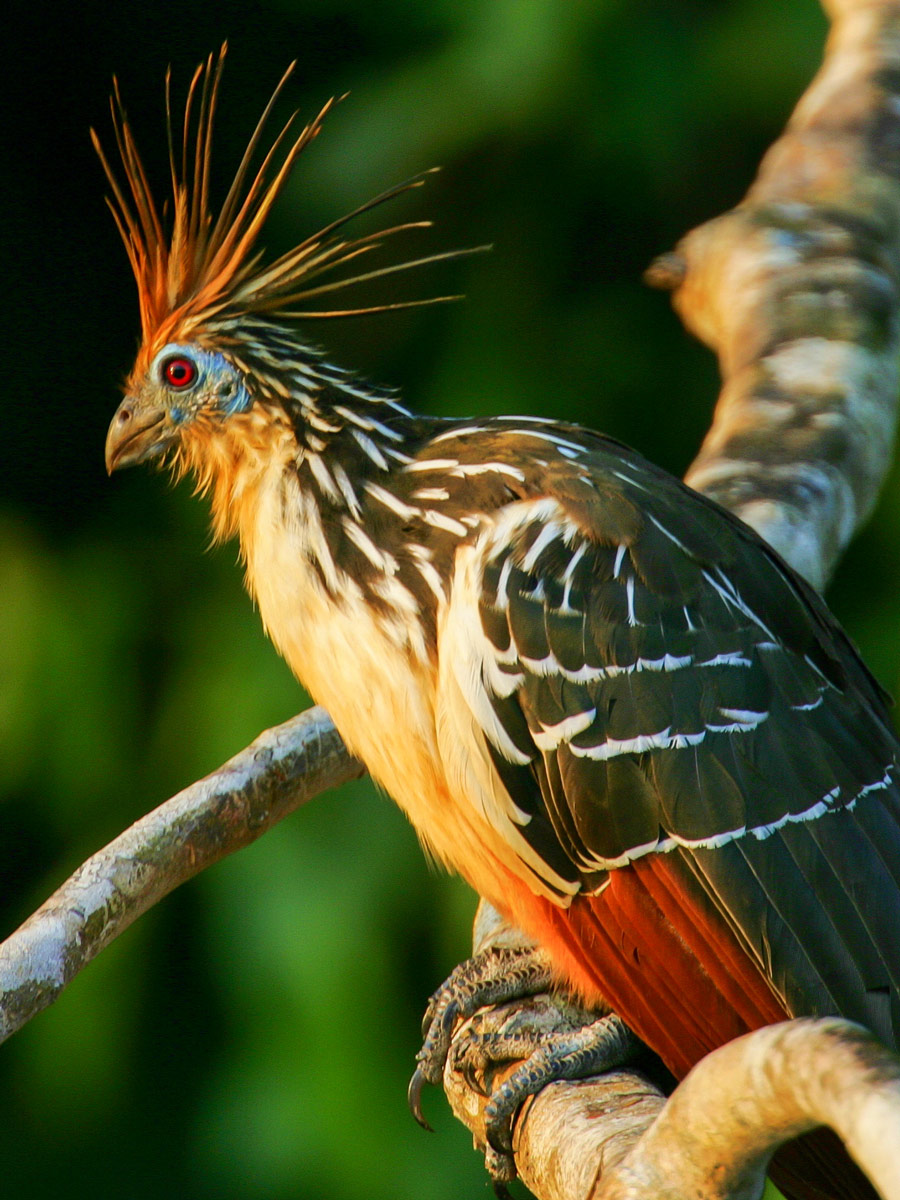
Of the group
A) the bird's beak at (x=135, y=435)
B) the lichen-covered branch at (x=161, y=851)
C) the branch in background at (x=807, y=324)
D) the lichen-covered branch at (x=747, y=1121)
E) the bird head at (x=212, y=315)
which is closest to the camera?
the lichen-covered branch at (x=747, y=1121)

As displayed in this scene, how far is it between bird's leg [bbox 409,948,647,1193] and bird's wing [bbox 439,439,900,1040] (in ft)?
0.95

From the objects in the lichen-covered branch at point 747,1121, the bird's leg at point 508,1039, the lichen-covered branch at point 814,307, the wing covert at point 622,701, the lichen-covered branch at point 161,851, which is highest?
the lichen-covered branch at point 814,307

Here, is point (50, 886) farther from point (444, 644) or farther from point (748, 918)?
point (748, 918)

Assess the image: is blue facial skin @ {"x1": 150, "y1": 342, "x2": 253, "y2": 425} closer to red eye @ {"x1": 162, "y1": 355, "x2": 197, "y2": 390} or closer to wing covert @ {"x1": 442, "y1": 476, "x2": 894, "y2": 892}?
red eye @ {"x1": 162, "y1": 355, "x2": 197, "y2": 390}

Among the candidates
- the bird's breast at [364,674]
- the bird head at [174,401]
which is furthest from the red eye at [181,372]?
the bird's breast at [364,674]

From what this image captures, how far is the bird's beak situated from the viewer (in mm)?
2225

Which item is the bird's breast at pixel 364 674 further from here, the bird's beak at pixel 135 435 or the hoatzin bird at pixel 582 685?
the bird's beak at pixel 135 435

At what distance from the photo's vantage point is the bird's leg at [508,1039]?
1956 millimetres

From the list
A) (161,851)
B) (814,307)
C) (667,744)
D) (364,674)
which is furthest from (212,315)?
(814,307)

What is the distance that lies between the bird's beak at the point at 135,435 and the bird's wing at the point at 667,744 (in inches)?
25.6

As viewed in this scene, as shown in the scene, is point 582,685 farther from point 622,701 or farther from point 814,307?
point 814,307

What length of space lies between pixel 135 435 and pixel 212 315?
0.25 metres

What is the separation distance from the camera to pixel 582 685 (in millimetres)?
1821

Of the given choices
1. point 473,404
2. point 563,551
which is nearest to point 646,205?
point 473,404
